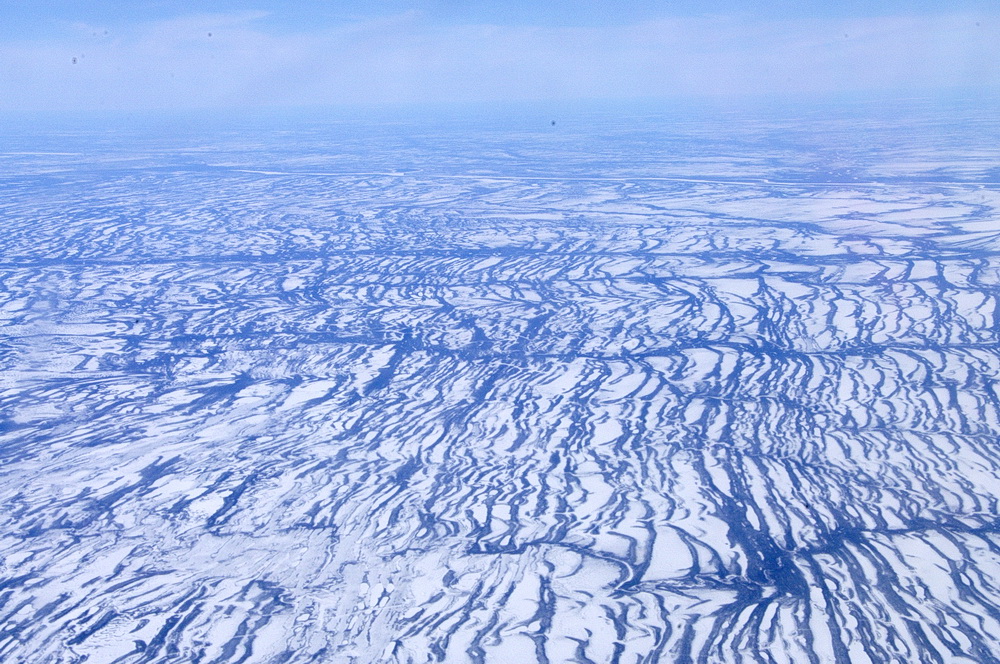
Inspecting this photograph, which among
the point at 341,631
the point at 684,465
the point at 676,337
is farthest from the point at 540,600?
the point at 676,337

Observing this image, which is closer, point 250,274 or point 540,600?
point 540,600

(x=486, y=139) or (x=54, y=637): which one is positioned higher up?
(x=54, y=637)

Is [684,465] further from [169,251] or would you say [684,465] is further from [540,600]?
[169,251]

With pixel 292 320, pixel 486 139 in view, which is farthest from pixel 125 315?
pixel 486 139

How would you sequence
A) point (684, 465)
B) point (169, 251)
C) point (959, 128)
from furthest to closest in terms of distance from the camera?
1. point (959, 128)
2. point (169, 251)
3. point (684, 465)

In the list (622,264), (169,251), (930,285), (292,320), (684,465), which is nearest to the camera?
(684,465)

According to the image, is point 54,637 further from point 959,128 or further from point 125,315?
point 959,128
